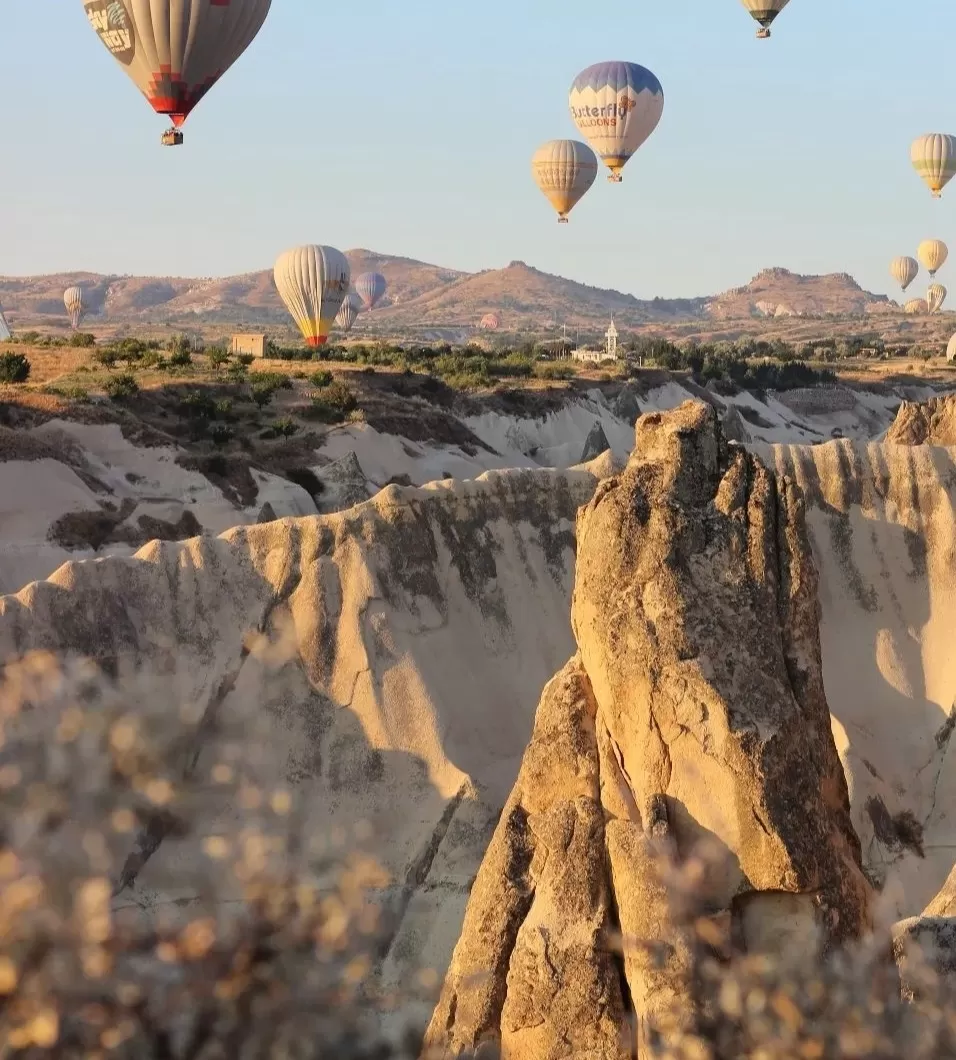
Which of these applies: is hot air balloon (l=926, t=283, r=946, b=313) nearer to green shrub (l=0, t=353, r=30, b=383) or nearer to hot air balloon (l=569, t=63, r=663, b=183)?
hot air balloon (l=569, t=63, r=663, b=183)

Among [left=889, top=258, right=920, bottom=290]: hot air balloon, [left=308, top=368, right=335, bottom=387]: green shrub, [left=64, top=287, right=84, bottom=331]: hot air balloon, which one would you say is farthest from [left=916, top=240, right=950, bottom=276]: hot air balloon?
[left=308, top=368, right=335, bottom=387]: green shrub

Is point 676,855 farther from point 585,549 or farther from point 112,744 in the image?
point 112,744

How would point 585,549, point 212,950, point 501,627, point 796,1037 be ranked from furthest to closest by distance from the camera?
point 501,627, point 212,950, point 585,549, point 796,1037

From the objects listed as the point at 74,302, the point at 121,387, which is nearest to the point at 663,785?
the point at 121,387

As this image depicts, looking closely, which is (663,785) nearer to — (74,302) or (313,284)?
(313,284)

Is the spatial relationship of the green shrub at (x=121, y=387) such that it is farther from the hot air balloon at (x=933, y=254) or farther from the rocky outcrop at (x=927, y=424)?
the hot air balloon at (x=933, y=254)

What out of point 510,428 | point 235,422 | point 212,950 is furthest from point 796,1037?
point 510,428

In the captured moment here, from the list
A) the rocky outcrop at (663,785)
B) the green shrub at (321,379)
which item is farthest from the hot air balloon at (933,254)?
the rocky outcrop at (663,785)

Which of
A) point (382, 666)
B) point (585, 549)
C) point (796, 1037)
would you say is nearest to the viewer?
point (796, 1037)
